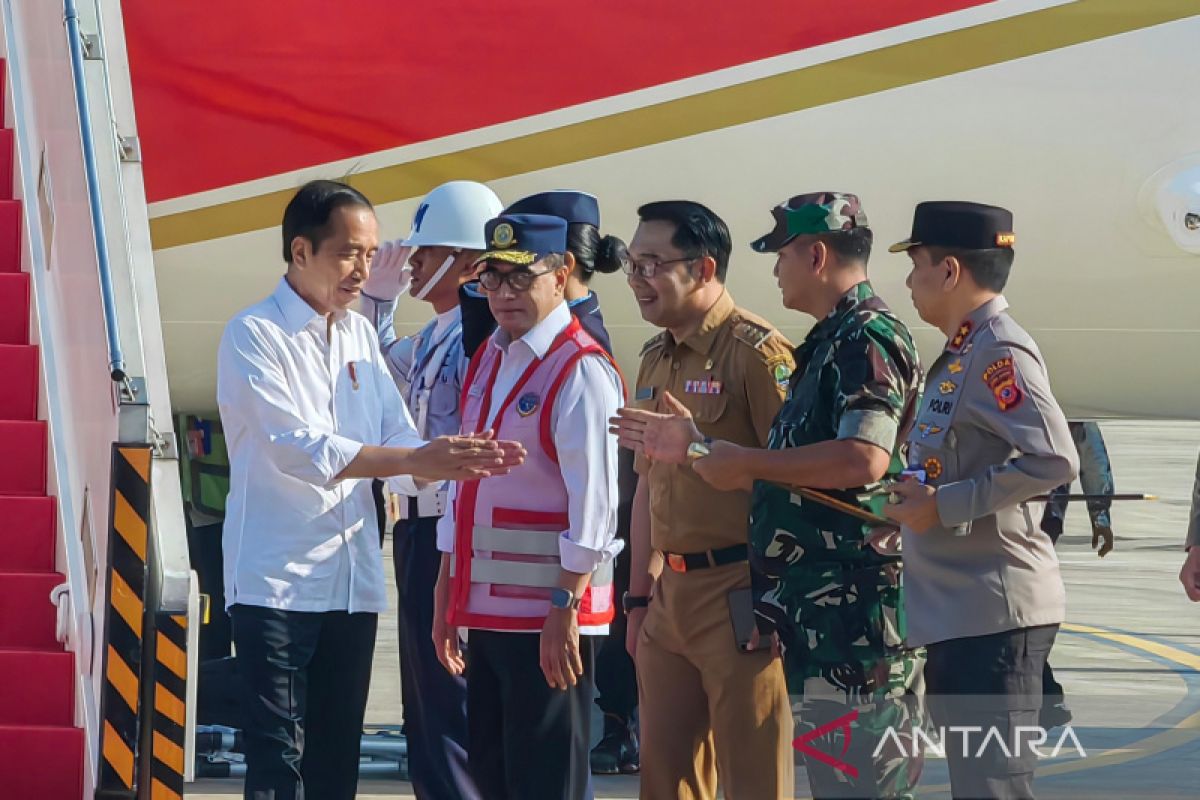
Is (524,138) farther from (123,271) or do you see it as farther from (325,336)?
(123,271)

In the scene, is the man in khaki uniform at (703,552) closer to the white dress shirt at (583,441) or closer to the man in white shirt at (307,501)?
the white dress shirt at (583,441)

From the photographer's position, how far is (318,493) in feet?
11.8

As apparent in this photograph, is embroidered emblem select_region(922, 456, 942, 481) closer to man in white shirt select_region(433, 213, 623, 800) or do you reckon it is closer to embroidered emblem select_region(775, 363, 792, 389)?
embroidered emblem select_region(775, 363, 792, 389)

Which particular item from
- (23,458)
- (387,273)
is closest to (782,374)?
(387,273)

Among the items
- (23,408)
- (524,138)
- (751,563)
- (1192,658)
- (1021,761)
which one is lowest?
(1192,658)

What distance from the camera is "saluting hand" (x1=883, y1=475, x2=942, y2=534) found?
3098 mm

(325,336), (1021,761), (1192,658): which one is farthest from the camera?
(1192,658)

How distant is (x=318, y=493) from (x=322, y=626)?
281 millimetres

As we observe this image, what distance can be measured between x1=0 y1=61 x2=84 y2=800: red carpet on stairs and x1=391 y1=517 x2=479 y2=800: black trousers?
0.77 metres

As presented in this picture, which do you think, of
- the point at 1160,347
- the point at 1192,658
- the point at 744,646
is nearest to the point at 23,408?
the point at 744,646

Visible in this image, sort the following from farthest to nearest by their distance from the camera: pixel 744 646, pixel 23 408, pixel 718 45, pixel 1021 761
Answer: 1. pixel 718 45
2. pixel 23 408
3. pixel 744 646
4. pixel 1021 761

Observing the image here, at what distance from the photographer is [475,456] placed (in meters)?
3.34

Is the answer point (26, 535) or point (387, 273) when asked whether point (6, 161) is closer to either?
point (387, 273)

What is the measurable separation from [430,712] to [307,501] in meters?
0.70
